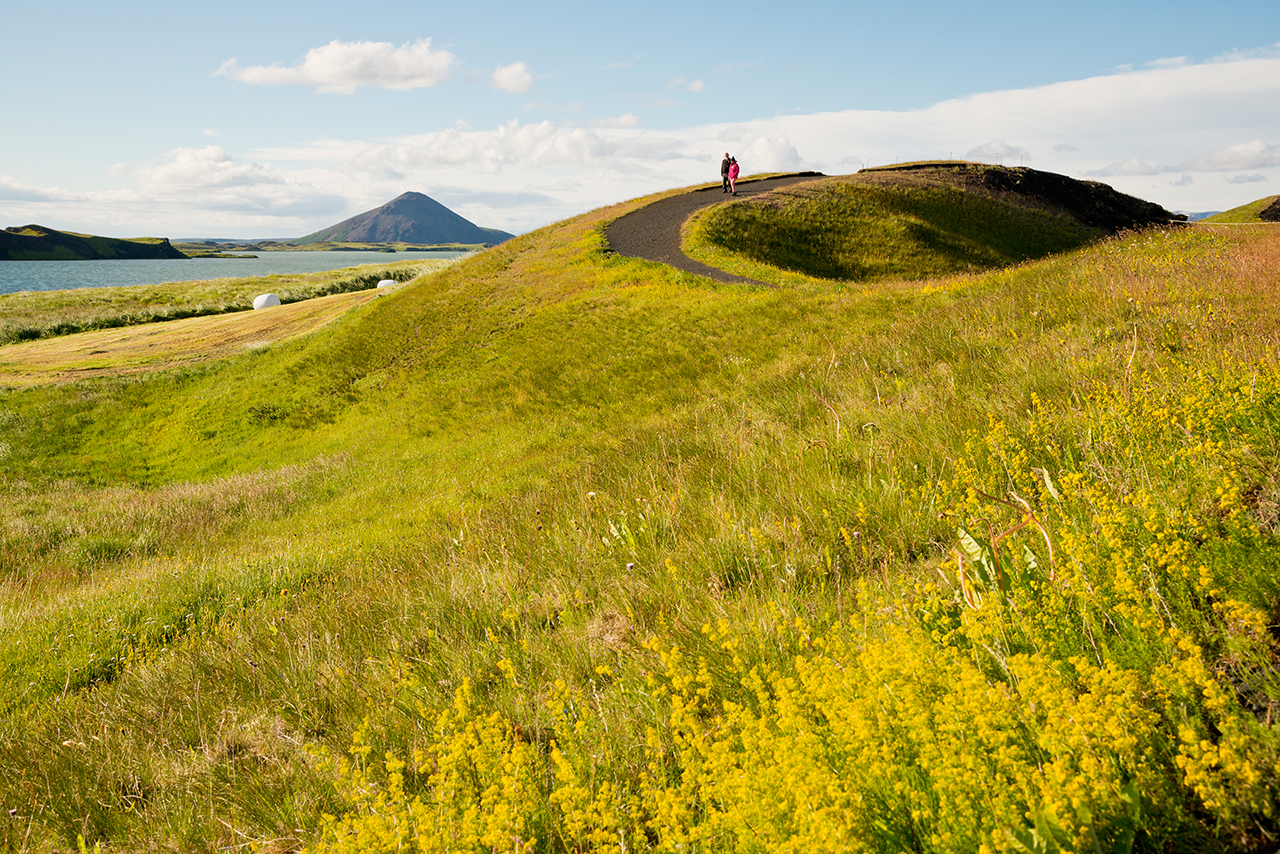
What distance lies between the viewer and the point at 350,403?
881 inches

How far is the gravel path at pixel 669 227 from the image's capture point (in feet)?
86.9

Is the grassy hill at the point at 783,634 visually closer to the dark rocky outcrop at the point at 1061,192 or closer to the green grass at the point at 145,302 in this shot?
the dark rocky outcrop at the point at 1061,192

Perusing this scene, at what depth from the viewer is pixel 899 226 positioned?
32719 mm

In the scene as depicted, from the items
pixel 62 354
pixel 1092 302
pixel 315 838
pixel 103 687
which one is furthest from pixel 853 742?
pixel 62 354

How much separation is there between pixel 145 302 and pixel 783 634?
8187 cm

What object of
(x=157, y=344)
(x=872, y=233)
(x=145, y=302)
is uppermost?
(x=145, y=302)

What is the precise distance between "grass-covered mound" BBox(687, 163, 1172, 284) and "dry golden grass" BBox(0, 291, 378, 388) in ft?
77.6

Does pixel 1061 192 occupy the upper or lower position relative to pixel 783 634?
upper

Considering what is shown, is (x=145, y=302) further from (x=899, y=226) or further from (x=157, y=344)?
(x=899, y=226)

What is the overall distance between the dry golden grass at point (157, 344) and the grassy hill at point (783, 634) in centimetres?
2589

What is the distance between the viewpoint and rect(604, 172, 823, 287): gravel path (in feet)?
86.9

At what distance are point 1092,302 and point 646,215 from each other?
30.6 meters

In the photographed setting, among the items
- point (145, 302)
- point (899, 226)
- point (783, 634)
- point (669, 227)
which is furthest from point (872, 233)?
point (145, 302)

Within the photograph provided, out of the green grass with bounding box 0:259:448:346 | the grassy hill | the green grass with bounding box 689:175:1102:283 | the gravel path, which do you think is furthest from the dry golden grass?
the grassy hill
